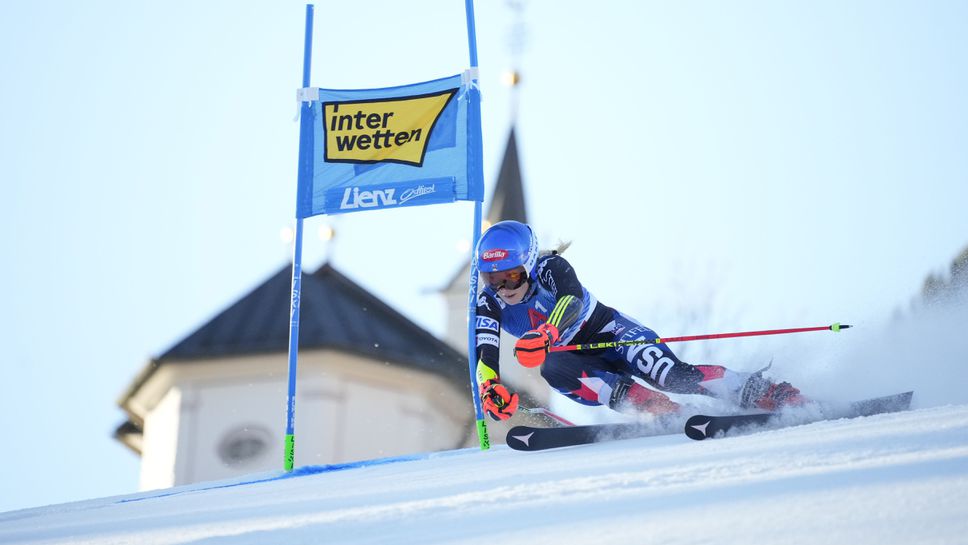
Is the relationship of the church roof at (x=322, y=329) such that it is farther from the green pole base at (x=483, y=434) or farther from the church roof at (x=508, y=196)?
the green pole base at (x=483, y=434)

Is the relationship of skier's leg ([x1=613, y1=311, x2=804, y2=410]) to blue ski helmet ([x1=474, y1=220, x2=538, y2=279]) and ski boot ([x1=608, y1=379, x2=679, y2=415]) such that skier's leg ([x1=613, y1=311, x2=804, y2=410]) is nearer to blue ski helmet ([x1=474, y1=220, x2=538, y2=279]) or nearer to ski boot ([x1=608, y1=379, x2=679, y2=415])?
ski boot ([x1=608, y1=379, x2=679, y2=415])

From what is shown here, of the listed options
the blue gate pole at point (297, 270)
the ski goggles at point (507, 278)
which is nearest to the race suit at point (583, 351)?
the ski goggles at point (507, 278)

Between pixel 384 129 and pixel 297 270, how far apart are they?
1084 mm

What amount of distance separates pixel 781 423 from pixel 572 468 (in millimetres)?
1324

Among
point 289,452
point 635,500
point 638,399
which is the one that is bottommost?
point 289,452

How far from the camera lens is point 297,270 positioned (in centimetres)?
748

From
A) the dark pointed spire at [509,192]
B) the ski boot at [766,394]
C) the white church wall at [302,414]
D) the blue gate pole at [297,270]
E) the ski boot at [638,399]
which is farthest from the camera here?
the dark pointed spire at [509,192]

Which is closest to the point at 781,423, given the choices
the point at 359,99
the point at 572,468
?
the point at 572,468

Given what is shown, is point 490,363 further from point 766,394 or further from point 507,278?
point 766,394

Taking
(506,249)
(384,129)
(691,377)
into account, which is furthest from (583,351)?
(384,129)

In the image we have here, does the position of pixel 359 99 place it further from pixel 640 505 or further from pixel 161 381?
pixel 161 381

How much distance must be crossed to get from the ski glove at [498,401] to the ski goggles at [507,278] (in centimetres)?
54

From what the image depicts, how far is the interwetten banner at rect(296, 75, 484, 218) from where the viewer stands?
7.37 meters

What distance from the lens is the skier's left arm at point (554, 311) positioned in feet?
18.4
